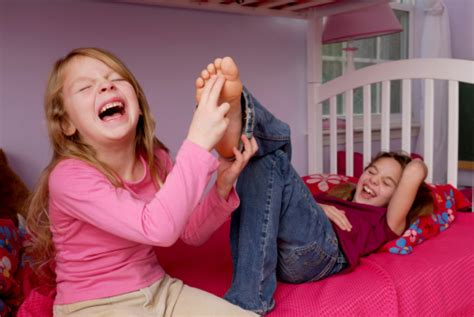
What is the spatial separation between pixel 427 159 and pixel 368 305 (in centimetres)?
94

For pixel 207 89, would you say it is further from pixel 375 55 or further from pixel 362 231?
pixel 375 55

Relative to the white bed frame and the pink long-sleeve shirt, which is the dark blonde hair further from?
the pink long-sleeve shirt

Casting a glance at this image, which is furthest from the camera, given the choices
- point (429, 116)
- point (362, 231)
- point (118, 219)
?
point (429, 116)

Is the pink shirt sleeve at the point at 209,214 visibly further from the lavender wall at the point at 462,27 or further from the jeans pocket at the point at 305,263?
the lavender wall at the point at 462,27

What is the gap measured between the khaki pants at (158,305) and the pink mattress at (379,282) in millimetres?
142

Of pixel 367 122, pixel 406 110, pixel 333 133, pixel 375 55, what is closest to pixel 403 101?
pixel 406 110

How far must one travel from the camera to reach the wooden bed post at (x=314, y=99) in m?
2.33

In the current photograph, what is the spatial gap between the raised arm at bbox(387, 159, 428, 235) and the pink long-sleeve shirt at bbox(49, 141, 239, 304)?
0.54 m

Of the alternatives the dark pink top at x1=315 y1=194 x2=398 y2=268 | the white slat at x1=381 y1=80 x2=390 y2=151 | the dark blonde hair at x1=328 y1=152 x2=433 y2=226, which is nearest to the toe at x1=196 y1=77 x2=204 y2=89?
the dark pink top at x1=315 y1=194 x2=398 y2=268

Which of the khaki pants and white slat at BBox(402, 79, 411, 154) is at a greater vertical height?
white slat at BBox(402, 79, 411, 154)

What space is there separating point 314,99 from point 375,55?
784 millimetres

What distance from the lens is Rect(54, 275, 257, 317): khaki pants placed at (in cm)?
95

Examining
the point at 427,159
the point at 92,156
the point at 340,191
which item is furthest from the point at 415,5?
the point at 92,156

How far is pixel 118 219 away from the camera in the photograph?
879mm
